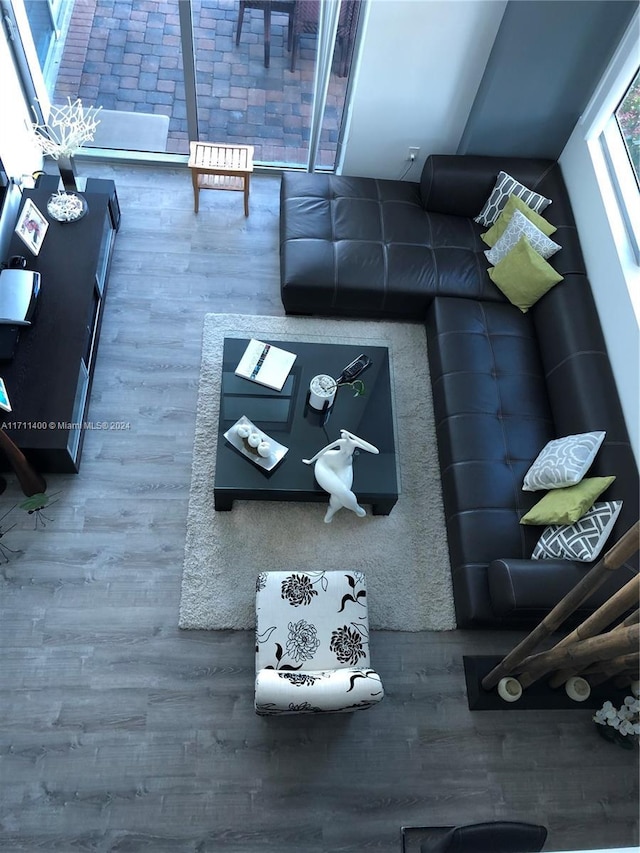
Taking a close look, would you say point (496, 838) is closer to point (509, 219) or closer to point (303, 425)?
point (303, 425)

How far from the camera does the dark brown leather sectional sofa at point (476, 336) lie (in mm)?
2963

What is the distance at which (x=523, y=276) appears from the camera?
3.64m

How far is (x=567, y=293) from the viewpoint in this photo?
3.54 metres

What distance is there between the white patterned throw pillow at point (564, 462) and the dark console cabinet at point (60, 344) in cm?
233

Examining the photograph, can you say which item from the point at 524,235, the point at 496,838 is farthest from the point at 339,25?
the point at 496,838

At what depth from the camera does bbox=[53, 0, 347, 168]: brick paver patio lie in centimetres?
392

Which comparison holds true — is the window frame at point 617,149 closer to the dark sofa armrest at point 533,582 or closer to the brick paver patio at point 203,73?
the brick paver patio at point 203,73

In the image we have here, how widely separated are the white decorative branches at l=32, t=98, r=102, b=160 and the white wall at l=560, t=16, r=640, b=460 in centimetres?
295

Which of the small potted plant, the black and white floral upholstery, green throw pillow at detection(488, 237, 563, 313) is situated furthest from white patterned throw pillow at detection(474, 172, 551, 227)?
the black and white floral upholstery

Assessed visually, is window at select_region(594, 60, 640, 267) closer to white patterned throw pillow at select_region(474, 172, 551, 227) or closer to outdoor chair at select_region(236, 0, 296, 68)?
white patterned throw pillow at select_region(474, 172, 551, 227)

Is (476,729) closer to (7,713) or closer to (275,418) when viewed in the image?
(275,418)

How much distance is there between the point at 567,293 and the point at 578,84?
132 cm

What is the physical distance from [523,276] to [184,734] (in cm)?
301

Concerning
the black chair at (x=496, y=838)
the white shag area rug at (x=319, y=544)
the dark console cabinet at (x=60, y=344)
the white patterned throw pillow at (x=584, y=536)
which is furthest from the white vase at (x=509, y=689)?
the dark console cabinet at (x=60, y=344)
